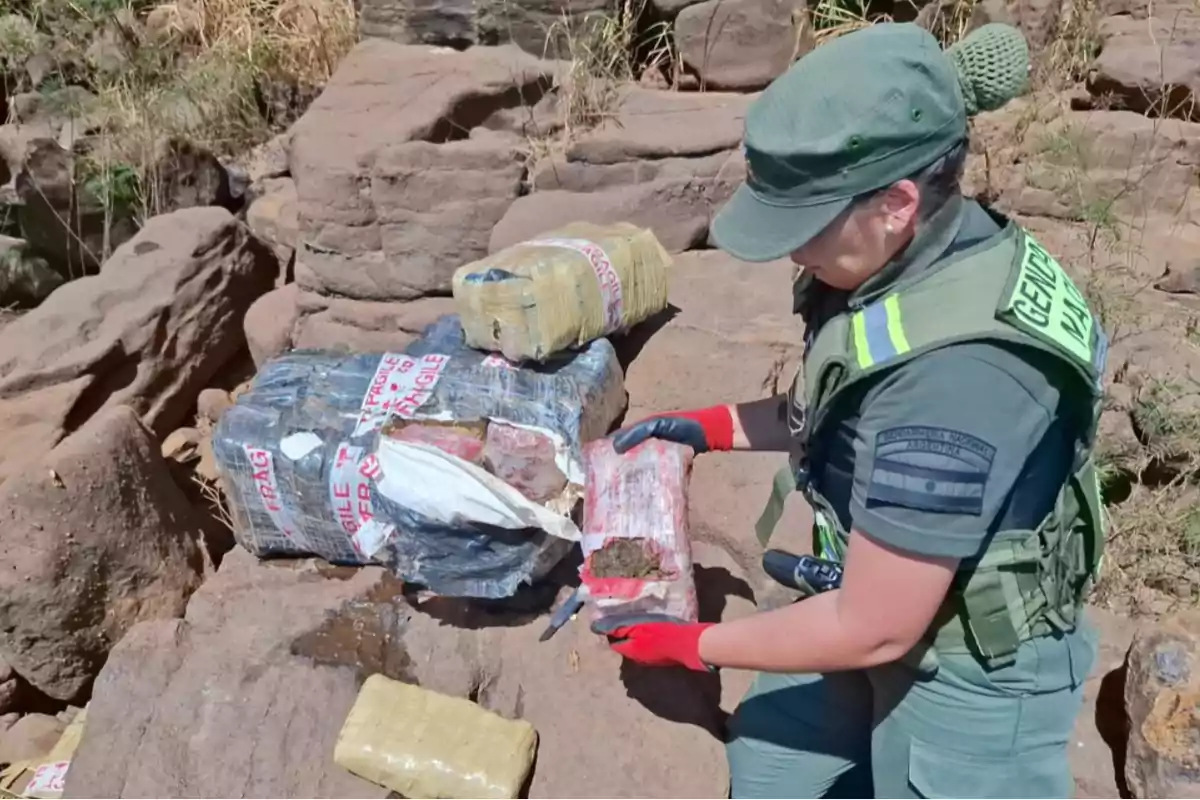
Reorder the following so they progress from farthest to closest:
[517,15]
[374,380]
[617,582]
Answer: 1. [517,15]
2. [374,380]
3. [617,582]

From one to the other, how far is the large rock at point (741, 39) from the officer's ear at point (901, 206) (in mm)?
3096

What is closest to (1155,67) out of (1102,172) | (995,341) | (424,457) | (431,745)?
(1102,172)

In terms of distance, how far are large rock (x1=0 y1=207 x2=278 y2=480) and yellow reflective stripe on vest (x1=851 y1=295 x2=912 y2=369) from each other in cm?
260

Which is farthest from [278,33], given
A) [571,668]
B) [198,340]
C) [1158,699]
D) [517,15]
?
[1158,699]

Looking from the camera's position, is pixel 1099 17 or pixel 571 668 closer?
pixel 571 668

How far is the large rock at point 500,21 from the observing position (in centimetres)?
433

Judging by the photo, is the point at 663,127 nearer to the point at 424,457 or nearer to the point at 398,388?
the point at 398,388

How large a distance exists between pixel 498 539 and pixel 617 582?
44 centimetres

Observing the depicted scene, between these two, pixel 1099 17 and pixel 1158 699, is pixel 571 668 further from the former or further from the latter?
pixel 1099 17

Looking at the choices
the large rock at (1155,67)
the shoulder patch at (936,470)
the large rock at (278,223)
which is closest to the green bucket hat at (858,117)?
the shoulder patch at (936,470)

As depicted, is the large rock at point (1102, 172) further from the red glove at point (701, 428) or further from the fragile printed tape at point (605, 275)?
the red glove at point (701, 428)

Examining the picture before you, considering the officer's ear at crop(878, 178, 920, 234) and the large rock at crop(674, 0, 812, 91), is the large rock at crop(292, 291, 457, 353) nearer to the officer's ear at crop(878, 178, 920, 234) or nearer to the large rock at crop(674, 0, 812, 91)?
the large rock at crop(674, 0, 812, 91)

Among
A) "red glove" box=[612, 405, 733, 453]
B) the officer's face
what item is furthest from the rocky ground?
the officer's face

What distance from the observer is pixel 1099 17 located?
4367mm
